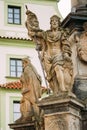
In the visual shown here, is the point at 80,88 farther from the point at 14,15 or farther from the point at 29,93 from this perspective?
the point at 14,15

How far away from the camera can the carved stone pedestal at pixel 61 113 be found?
970 centimetres

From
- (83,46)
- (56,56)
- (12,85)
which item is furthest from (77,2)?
(12,85)

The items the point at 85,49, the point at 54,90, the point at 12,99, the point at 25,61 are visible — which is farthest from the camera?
the point at 12,99

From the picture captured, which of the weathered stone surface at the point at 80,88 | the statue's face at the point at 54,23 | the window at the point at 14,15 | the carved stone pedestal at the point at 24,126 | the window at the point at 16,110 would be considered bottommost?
the carved stone pedestal at the point at 24,126

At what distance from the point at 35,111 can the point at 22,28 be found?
21.4 metres

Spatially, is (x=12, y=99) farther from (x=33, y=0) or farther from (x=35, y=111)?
(x=35, y=111)

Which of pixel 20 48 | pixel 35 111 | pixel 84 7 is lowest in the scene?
pixel 35 111

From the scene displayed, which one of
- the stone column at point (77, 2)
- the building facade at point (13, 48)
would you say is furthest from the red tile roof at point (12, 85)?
the stone column at point (77, 2)

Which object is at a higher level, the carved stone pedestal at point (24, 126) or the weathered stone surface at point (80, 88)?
the weathered stone surface at point (80, 88)

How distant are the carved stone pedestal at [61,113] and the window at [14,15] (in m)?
23.4

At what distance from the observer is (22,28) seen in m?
32.8

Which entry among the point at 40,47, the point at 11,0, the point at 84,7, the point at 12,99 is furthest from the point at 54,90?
the point at 11,0

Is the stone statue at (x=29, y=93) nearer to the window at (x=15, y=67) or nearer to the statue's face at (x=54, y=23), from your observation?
the statue's face at (x=54, y=23)

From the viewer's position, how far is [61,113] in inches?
385
